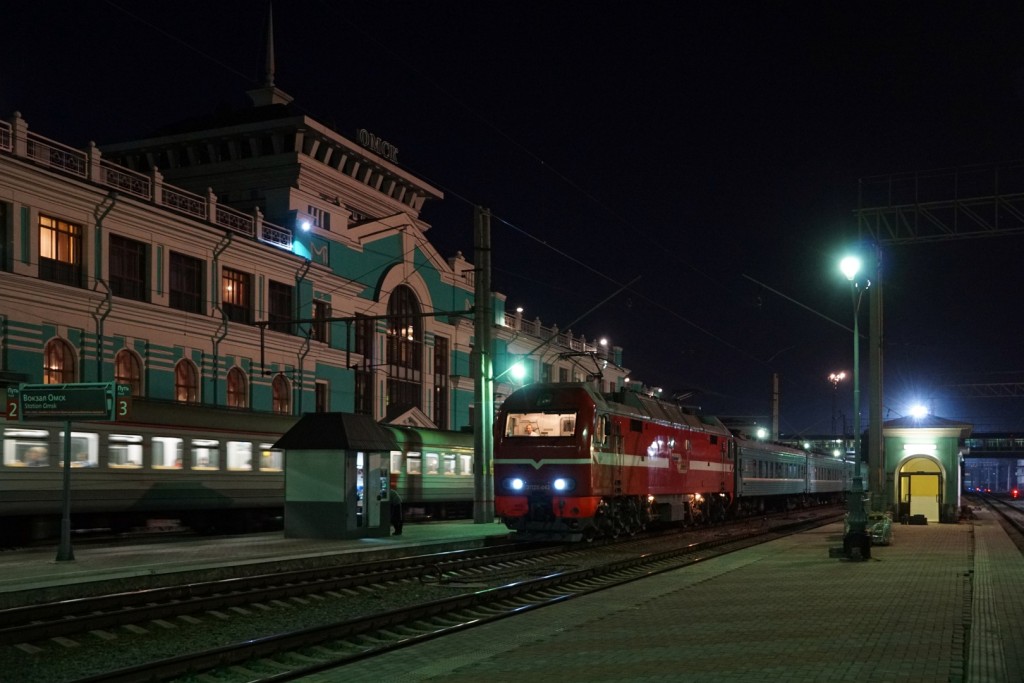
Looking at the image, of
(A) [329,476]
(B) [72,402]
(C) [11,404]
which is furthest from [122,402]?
(A) [329,476]

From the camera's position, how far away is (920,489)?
35938 millimetres

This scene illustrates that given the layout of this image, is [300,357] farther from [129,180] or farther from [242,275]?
[129,180]

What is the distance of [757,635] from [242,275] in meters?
33.1

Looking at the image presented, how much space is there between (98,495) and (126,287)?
12.7m

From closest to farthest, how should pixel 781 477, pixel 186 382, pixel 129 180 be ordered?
pixel 129 180
pixel 186 382
pixel 781 477

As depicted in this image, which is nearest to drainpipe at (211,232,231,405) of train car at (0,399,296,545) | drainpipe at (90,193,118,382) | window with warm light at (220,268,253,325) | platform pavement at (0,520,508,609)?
window with warm light at (220,268,253,325)

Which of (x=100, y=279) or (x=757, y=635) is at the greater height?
(x=100, y=279)

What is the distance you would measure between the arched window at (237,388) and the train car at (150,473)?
326 inches

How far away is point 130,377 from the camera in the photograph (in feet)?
119

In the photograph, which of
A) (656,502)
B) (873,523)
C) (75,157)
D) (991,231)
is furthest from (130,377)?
(991,231)

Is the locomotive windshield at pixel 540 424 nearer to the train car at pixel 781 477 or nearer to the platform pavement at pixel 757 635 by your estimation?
the platform pavement at pixel 757 635

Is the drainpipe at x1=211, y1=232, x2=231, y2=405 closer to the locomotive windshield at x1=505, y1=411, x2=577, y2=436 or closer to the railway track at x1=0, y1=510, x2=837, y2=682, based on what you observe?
the locomotive windshield at x1=505, y1=411, x2=577, y2=436

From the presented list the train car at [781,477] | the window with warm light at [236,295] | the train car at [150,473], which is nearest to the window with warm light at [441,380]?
the window with warm light at [236,295]

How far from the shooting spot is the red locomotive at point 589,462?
81.4ft
